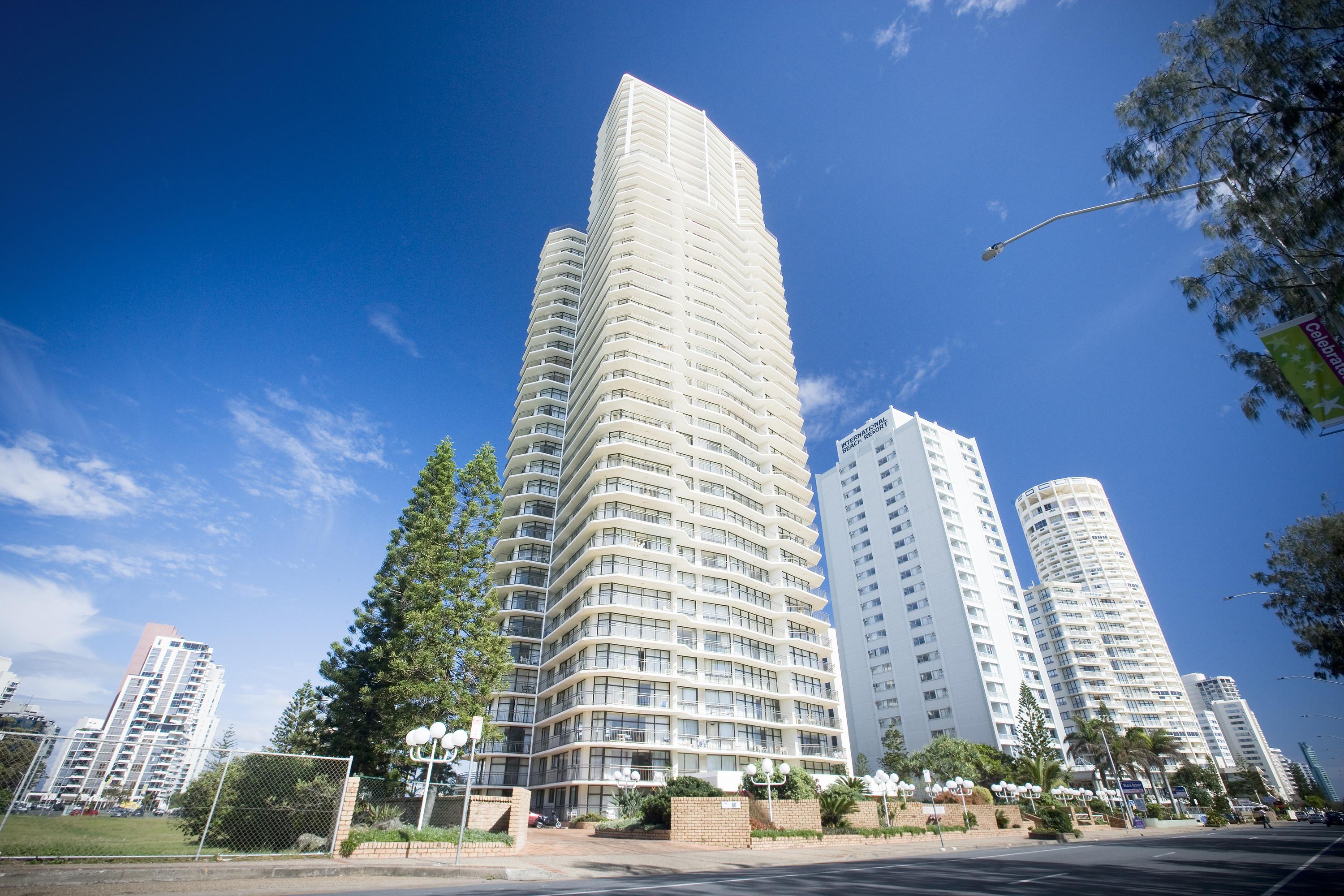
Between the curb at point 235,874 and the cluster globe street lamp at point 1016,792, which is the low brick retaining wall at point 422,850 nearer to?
the curb at point 235,874

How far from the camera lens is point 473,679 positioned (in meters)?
23.1

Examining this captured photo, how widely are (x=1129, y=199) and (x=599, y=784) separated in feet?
123

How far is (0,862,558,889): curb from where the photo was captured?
9.34 meters

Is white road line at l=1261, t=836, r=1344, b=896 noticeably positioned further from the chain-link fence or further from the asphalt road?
the chain-link fence

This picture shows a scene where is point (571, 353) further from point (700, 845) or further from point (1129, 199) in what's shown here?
point (1129, 199)

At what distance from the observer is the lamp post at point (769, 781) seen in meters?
22.6

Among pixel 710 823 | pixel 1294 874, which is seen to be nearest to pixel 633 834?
pixel 710 823

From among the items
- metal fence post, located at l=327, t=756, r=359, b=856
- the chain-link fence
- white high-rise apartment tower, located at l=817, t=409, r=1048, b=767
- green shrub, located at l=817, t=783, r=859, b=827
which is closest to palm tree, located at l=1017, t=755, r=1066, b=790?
white high-rise apartment tower, located at l=817, t=409, r=1048, b=767

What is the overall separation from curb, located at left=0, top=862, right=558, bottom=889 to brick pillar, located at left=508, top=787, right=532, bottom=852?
4806mm

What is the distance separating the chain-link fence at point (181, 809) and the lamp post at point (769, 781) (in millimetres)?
14853

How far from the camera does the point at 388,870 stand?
39.1ft

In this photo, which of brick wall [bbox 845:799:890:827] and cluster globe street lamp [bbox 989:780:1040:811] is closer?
brick wall [bbox 845:799:890:827]

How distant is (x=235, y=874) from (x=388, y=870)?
2.68 metres

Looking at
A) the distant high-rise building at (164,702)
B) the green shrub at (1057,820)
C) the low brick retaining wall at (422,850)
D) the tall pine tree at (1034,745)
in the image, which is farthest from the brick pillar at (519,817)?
the distant high-rise building at (164,702)
